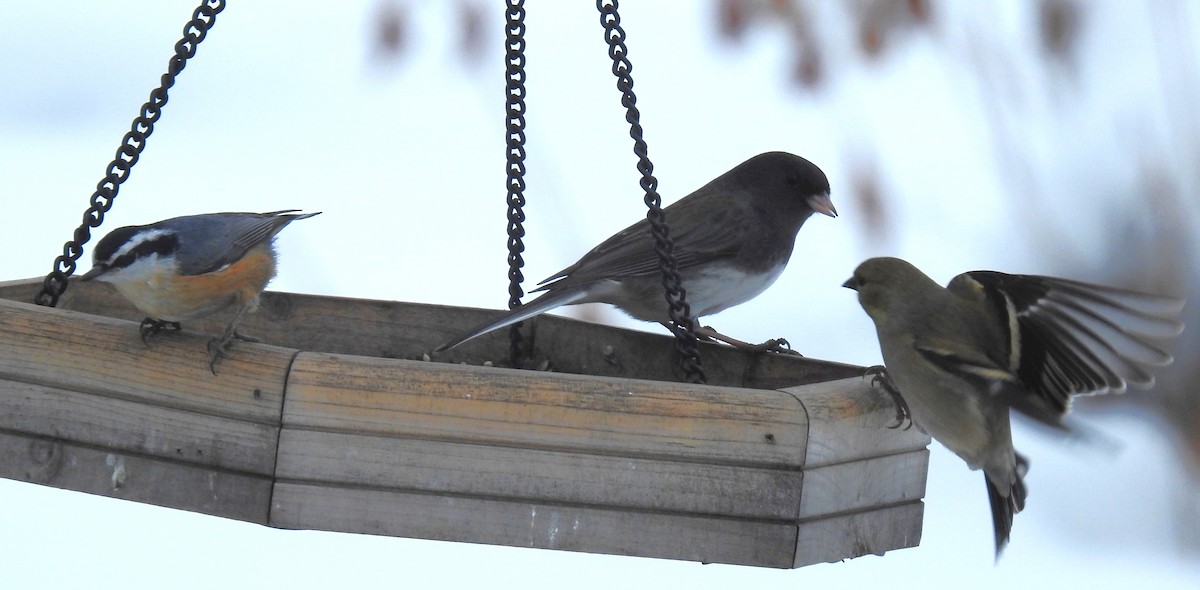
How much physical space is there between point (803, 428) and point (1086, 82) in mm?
2091

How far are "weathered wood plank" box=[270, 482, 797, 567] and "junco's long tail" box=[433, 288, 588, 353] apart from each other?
0.63 m

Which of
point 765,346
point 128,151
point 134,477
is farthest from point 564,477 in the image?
point 128,151

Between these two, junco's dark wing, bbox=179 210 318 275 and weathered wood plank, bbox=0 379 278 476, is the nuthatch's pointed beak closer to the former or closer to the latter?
junco's dark wing, bbox=179 210 318 275

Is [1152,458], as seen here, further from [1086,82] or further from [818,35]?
[818,35]

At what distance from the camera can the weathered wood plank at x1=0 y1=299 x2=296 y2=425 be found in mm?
2150

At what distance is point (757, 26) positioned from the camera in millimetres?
3141

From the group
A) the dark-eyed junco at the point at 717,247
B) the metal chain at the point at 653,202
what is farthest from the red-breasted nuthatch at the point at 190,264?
the metal chain at the point at 653,202

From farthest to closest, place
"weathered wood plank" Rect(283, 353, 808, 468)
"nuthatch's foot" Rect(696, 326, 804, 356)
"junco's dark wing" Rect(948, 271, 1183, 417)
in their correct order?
"nuthatch's foot" Rect(696, 326, 804, 356) < "junco's dark wing" Rect(948, 271, 1183, 417) < "weathered wood plank" Rect(283, 353, 808, 468)

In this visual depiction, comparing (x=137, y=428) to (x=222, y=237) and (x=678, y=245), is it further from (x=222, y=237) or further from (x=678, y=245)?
(x=678, y=245)

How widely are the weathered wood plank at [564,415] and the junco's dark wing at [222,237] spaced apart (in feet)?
2.55

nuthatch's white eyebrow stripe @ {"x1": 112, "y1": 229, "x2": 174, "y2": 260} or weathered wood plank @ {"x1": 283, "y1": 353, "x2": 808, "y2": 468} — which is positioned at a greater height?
nuthatch's white eyebrow stripe @ {"x1": 112, "y1": 229, "x2": 174, "y2": 260}

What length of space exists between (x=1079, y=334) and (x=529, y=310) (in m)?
1.08

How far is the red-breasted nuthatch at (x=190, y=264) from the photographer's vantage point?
2537 millimetres

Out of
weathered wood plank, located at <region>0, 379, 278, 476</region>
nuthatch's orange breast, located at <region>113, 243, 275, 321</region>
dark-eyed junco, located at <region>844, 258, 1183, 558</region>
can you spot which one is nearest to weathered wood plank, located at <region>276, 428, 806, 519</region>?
weathered wood plank, located at <region>0, 379, 278, 476</region>
